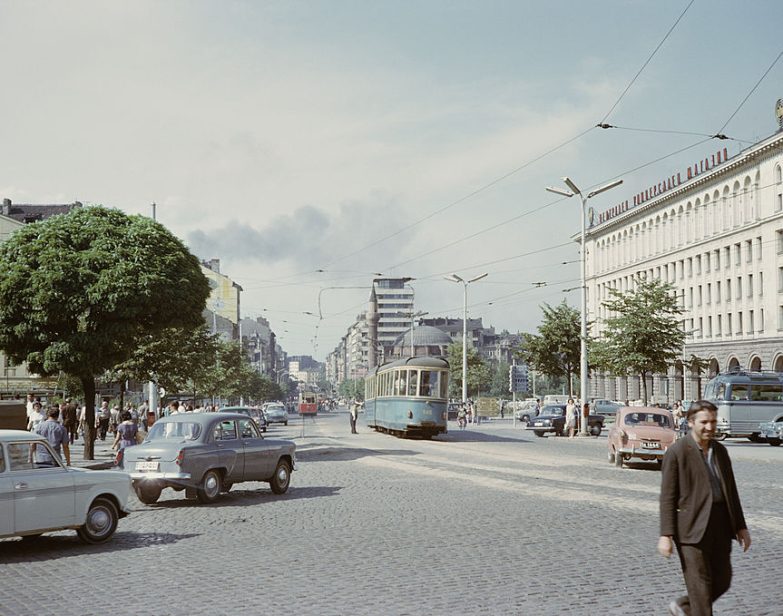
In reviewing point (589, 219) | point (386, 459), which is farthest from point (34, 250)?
point (589, 219)

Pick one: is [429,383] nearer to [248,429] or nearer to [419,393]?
[419,393]

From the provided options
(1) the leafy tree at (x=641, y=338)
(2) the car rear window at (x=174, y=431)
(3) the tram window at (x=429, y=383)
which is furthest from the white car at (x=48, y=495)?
(1) the leafy tree at (x=641, y=338)

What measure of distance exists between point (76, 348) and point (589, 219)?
9069 cm

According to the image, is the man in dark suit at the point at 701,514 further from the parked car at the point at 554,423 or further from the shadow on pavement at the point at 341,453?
the parked car at the point at 554,423

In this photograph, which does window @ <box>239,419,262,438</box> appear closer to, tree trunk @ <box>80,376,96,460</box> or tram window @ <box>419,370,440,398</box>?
tree trunk @ <box>80,376,96,460</box>

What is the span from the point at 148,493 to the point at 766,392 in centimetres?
3385

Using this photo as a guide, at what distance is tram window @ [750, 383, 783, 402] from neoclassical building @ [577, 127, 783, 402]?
56.9 feet

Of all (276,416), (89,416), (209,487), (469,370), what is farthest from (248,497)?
(469,370)

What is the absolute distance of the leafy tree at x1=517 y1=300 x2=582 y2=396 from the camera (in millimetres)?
62375

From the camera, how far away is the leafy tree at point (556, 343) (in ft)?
205

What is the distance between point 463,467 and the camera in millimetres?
26547

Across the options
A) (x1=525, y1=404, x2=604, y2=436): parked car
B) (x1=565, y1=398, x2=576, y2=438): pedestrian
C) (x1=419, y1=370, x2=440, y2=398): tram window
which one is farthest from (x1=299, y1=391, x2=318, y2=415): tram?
(x1=419, y1=370, x2=440, y2=398): tram window

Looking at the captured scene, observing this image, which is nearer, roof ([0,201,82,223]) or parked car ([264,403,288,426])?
parked car ([264,403,288,426])

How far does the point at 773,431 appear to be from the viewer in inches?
1671
